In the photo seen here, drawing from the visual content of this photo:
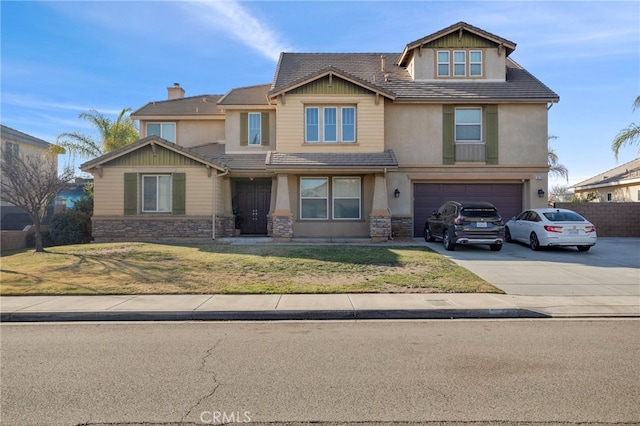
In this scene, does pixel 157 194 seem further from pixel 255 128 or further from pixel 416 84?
pixel 416 84

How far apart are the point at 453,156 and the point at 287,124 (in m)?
7.56

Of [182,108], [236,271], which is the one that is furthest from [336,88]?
[236,271]

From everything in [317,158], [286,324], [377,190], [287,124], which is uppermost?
[287,124]

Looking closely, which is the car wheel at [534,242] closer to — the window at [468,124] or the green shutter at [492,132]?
the green shutter at [492,132]

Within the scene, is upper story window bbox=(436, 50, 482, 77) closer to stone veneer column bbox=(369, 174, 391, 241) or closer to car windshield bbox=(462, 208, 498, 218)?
stone veneer column bbox=(369, 174, 391, 241)

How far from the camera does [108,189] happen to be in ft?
63.0

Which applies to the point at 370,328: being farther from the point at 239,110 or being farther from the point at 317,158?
the point at 239,110

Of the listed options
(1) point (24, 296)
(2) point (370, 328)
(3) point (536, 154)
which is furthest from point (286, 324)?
(3) point (536, 154)

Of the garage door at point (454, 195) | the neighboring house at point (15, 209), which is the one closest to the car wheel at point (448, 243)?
the garage door at point (454, 195)

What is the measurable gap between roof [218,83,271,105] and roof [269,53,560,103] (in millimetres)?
967

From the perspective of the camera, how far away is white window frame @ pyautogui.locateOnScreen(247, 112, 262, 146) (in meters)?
21.0

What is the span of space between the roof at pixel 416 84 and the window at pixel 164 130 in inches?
226

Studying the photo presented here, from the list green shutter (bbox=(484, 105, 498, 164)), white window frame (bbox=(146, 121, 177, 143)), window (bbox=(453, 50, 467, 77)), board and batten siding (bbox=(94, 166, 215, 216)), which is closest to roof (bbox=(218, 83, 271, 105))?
white window frame (bbox=(146, 121, 177, 143))

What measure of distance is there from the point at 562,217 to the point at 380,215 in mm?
6622
